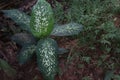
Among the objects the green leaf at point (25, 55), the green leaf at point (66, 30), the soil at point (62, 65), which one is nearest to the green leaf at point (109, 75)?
the soil at point (62, 65)

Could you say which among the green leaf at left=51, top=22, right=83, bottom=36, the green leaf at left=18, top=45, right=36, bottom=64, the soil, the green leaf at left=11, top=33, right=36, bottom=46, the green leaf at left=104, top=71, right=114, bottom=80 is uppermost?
the green leaf at left=51, top=22, right=83, bottom=36

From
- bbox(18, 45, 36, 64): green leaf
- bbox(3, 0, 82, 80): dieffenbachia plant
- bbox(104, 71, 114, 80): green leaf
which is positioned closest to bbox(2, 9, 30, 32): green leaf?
bbox(3, 0, 82, 80): dieffenbachia plant

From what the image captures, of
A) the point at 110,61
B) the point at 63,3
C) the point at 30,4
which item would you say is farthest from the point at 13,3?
the point at 110,61

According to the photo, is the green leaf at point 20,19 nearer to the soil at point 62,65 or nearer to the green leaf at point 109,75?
the soil at point 62,65

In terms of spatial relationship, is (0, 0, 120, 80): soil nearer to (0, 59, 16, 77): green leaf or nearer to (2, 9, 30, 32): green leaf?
(0, 59, 16, 77): green leaf

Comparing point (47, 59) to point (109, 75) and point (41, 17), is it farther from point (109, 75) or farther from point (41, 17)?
point (109, 75)

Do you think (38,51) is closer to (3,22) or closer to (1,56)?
(1,56)
